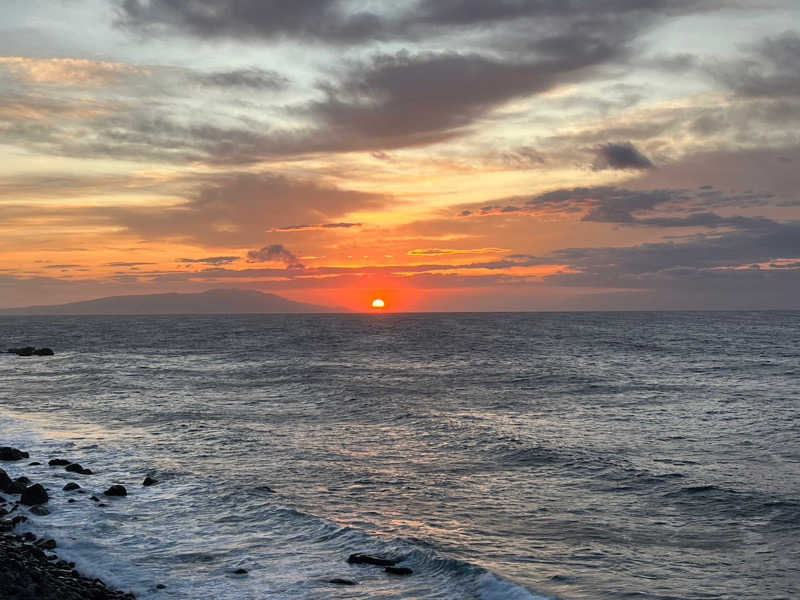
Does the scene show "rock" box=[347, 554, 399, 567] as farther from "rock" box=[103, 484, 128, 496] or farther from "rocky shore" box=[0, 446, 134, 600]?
"rock" box=[103, 484, 128, 496]

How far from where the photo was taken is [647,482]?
2516 cm

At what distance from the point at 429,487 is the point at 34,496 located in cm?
1389

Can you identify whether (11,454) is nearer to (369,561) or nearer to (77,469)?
(77,469)

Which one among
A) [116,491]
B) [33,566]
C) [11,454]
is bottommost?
[116,491]

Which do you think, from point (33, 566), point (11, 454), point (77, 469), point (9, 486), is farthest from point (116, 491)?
point (11, 454)

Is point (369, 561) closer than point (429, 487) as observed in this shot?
Yes

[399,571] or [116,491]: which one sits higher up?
[116,491]

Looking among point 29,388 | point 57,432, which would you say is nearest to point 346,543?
point 57,432

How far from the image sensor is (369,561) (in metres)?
17.5

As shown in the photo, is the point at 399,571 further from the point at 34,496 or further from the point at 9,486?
the point at 9,486

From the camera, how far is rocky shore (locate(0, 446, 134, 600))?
14.0m

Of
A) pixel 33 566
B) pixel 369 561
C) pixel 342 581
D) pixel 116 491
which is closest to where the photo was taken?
pixel 33 566

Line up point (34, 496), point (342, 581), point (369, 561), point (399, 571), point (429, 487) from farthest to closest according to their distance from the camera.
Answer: point (429, 487) → point (34, 496) → point (369, 561) → point (399, 571) → point (342, 581)

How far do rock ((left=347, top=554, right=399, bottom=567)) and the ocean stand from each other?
30cm
